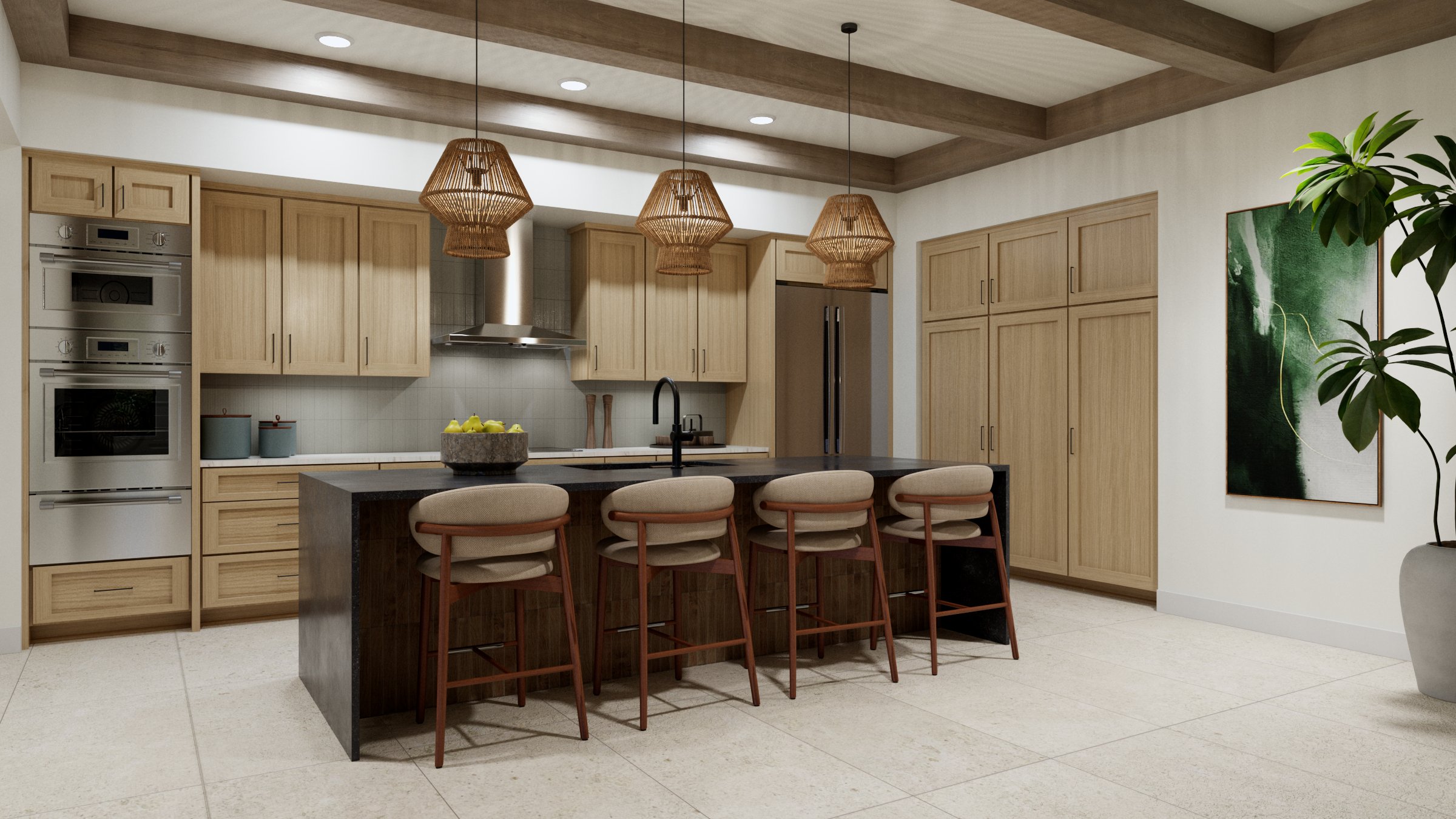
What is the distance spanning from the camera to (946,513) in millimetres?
3891

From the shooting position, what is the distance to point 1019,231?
5.91 meters

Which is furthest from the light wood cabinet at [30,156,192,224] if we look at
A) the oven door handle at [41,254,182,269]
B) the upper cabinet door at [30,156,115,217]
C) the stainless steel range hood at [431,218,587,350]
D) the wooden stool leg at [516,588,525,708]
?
the wooden stool leg at [516,588,525,708]

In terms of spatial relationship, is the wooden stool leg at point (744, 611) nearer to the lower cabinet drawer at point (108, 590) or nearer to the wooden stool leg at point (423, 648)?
the wooden stool leg at point (423, 648)

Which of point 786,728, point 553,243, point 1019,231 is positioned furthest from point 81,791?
point 1019,231

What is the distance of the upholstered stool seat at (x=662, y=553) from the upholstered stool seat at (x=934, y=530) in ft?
3.04

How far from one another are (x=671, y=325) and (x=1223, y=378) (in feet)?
10.8

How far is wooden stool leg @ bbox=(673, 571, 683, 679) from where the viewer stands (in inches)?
146

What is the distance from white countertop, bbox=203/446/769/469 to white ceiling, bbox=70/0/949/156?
6.69 ft

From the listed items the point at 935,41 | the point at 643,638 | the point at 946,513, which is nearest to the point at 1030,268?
the point at 935,41

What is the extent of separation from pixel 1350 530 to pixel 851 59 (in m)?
3.25

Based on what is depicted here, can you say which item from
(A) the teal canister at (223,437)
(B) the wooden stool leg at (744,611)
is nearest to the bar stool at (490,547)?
(B) the wooden stool leg at (744,611)

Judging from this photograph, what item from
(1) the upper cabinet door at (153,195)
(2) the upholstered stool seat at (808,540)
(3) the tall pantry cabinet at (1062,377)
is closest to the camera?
(2) the upholstered stool seat at (808,540)

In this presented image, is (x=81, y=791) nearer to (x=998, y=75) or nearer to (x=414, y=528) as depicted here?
(x=414, y=528)

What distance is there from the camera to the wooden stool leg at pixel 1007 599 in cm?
402
